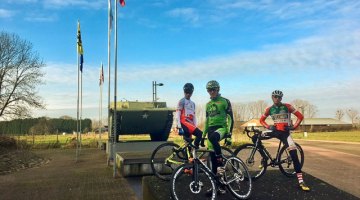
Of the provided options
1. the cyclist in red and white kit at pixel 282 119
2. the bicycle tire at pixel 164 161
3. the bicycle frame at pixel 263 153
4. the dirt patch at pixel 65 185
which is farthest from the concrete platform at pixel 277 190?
the dirt patch at pixel 65 185

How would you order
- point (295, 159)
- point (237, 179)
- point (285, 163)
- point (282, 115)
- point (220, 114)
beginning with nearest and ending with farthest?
1. point (237, 179)
2. point (220, 114)
3. point (295, 159)
4. point (282, 115)
5. point (285, 163)

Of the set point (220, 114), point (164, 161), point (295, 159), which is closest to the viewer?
Answer: point (220, 114)

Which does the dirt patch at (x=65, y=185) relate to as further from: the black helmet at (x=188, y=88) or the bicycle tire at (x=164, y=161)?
the black helmet at (x=188, y=88)

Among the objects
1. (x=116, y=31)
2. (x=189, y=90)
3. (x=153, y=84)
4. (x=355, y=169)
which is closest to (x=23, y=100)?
(x=153, y=84)

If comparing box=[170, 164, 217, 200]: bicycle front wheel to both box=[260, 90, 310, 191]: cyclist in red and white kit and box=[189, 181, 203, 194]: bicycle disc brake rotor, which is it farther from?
box=[260, 90, 310, 191]: cyclist in red and white kit

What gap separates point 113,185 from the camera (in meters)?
12.7

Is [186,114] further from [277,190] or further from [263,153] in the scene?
[277,190]

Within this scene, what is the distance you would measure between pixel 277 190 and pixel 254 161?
0.97m

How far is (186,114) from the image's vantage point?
775 centimetres

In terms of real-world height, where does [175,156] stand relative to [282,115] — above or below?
below

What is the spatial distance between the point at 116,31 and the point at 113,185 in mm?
6815

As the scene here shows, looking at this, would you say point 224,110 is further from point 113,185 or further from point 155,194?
point 113,185

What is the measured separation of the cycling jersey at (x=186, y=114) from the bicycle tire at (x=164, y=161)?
59 centimetres

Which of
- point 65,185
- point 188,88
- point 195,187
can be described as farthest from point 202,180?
point 65,185
